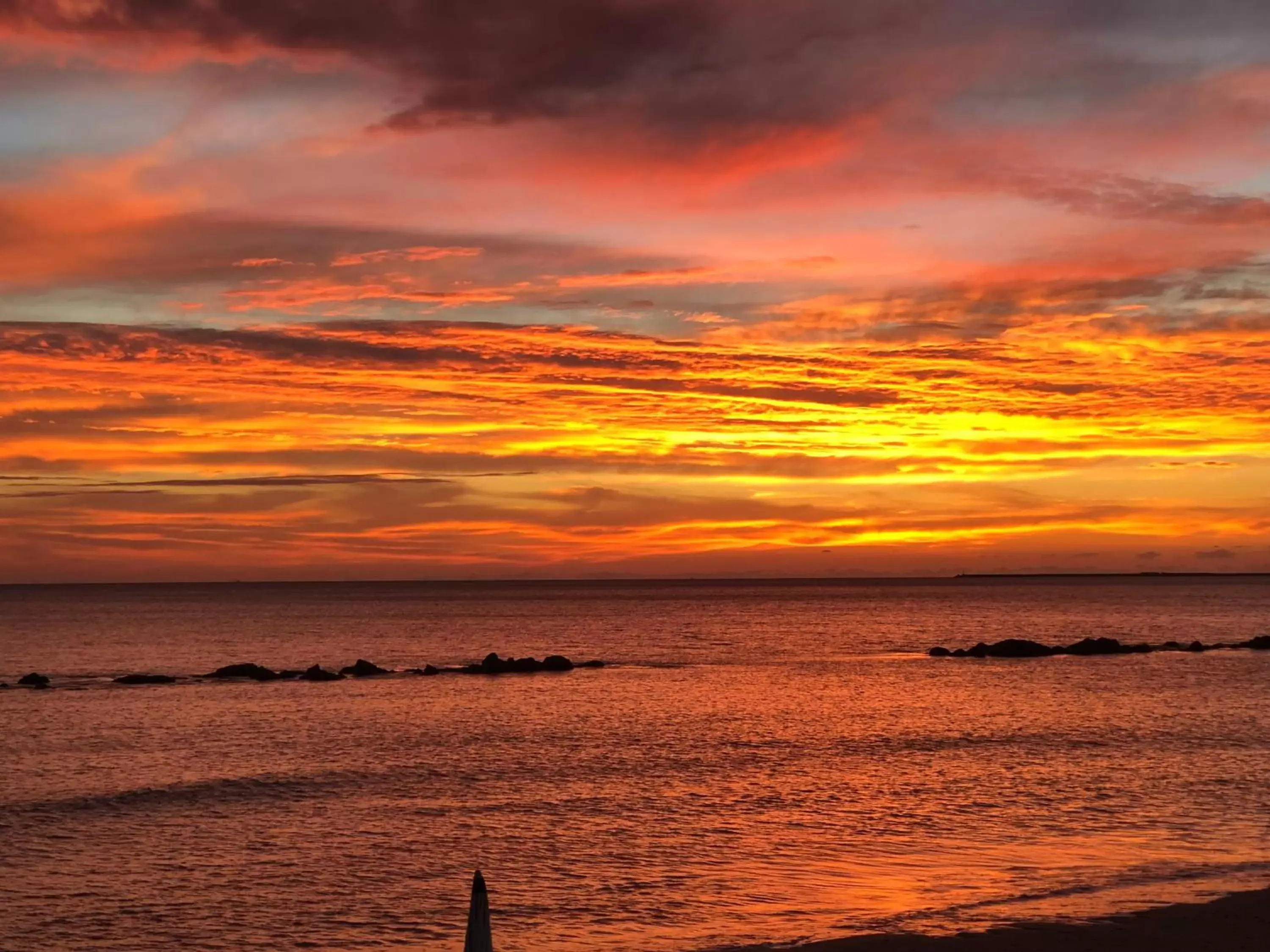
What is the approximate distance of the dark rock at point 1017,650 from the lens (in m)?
93.9

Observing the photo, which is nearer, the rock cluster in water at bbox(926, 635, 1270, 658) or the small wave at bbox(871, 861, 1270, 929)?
the small wave at bbox(871, 861, 1270, 929)

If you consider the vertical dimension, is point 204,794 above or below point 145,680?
below

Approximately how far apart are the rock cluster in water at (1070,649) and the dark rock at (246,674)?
2058 inches

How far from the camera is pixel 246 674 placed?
2926 inches

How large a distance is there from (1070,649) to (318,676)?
61224 millimetres

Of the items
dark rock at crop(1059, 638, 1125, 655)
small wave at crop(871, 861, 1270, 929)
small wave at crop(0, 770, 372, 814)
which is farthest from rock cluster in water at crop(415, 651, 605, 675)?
small wave at crop(871, 861, 1270, 929)

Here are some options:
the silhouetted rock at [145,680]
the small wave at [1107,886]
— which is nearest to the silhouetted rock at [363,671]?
the silhouetted rock at [145,680]

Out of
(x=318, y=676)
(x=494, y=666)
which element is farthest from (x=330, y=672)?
(x=494, y=666)

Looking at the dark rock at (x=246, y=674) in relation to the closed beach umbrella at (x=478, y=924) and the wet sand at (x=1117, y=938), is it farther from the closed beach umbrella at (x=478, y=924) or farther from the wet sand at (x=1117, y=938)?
the closed beach umbrella at (x=478, y=924)

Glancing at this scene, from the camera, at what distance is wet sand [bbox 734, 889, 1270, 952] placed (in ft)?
58.6

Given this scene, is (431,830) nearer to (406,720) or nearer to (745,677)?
(406,720)

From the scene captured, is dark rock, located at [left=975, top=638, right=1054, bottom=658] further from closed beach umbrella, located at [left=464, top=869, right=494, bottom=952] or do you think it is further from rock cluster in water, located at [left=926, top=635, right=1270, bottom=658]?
closed beach umbrella, located at [left=464, top=869, right=494, bottom=952]

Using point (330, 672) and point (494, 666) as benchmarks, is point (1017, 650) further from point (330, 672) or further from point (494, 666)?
point (330, 672)

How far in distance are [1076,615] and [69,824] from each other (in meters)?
166
